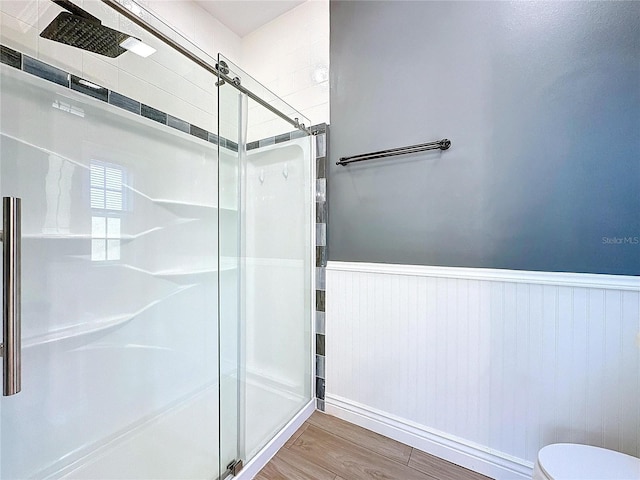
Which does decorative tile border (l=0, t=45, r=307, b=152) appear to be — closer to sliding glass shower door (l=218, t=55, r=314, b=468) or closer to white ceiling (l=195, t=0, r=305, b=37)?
sliding glass shower door (l=218, t=55, r=314, b=468)

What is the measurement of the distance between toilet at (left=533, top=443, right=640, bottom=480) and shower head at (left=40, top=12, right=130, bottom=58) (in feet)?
7.36

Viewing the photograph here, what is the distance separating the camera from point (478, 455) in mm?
1294

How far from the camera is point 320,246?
1.79 meters

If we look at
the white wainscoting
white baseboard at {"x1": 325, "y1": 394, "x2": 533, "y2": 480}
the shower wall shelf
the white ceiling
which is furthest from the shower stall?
the white ceiling

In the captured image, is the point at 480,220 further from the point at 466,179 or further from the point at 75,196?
the point at 75,196

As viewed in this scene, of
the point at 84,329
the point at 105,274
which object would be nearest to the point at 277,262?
the point at 105,274

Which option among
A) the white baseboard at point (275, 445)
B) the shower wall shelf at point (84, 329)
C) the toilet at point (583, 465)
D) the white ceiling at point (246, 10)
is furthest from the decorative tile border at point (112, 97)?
the toilet at point (583, 465)

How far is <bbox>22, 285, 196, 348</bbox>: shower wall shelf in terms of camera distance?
3.79 ft

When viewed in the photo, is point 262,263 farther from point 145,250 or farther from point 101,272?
point 101,272

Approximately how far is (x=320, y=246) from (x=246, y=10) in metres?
1.72

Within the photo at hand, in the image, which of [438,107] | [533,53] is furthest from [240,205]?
[533,53]

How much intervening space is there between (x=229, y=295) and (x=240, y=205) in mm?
457

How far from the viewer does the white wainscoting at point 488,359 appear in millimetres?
1071

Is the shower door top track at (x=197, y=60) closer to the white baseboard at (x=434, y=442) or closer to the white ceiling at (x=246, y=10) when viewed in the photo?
the white ceiling at (x=246, y=10)
